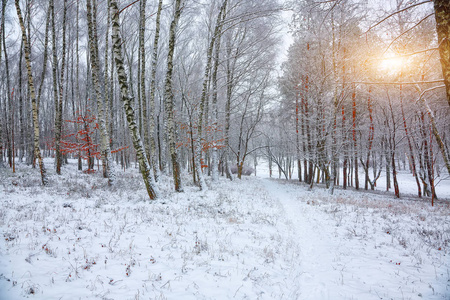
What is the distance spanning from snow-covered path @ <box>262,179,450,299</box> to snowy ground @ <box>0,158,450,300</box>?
0.07 feet

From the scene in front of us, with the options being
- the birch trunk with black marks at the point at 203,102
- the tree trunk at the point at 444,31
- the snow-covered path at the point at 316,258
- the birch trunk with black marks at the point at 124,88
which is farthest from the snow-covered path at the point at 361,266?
the birch trunk with black marks at the point at 124,88

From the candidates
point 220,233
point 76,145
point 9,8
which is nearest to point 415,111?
point 220,233

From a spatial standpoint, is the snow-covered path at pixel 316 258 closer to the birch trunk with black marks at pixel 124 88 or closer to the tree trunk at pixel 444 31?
the tree trunk at pixel 444 31

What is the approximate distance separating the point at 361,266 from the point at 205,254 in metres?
3.21

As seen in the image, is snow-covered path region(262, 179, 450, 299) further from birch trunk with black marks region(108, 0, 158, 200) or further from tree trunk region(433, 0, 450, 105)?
birch trunk with black marks region(108, 0, 158, 200)

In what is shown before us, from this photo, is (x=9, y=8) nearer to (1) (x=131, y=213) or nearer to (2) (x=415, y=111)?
(1) (x=131, y=213)

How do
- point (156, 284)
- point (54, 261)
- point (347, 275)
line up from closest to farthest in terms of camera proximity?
point (156, 284) → point (54, 261) → point (347, 275)

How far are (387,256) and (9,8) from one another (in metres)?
26.0

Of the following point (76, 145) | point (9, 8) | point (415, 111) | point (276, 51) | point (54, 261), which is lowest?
point (54, 261)

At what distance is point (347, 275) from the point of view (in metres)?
3.72

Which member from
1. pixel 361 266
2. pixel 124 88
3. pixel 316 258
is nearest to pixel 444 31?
pixel 361 266

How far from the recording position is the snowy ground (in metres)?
2.91

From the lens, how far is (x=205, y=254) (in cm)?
400

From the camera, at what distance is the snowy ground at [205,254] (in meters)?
2.91
